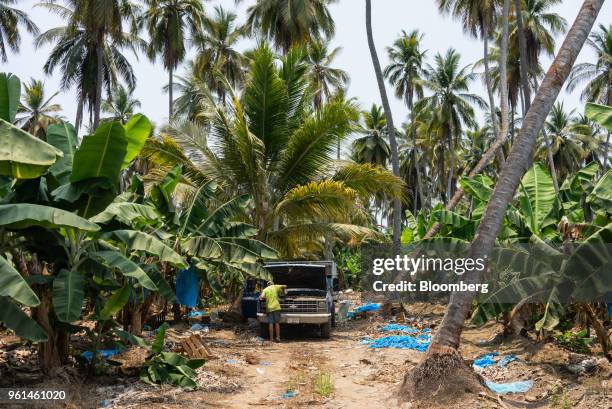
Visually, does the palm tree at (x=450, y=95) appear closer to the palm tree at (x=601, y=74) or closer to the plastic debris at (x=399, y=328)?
the palm tree at (x=601, y=74)

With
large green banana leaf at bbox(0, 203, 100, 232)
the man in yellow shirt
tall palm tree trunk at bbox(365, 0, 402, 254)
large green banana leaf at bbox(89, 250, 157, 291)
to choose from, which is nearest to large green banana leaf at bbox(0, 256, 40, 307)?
large green banana leaf at bbox(0, 203, 100, 232)

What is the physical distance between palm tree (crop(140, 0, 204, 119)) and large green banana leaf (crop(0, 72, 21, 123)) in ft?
80.7

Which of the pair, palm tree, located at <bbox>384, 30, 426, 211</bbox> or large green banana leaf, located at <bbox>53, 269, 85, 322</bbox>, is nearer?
large green banana leaf, located at <bbox>53, 269, 85, 322</bbox>

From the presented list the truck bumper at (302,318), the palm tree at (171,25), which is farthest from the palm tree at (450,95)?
the truck bumper at (302,318)

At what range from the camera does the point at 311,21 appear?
27203mm

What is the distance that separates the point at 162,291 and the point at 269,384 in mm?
2384

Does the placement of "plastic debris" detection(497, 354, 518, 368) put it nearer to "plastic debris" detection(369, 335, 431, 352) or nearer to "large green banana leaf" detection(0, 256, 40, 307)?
"plastic debris" detection(369, 335, 431, 352)

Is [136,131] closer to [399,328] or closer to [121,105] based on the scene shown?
Answer: [399,328]

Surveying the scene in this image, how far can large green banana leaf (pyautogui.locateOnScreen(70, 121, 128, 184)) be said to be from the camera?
7.64m

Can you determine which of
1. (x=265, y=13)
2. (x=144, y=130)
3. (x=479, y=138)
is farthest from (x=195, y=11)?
(x=479, y=138)

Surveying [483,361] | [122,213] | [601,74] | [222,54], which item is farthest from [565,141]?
[122,213]

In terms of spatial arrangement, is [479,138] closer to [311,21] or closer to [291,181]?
[311,21]

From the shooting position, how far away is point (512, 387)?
28.4 feet

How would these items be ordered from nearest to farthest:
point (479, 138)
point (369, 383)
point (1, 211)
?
point (1, 211), point (369, 383), point (479, 138)
